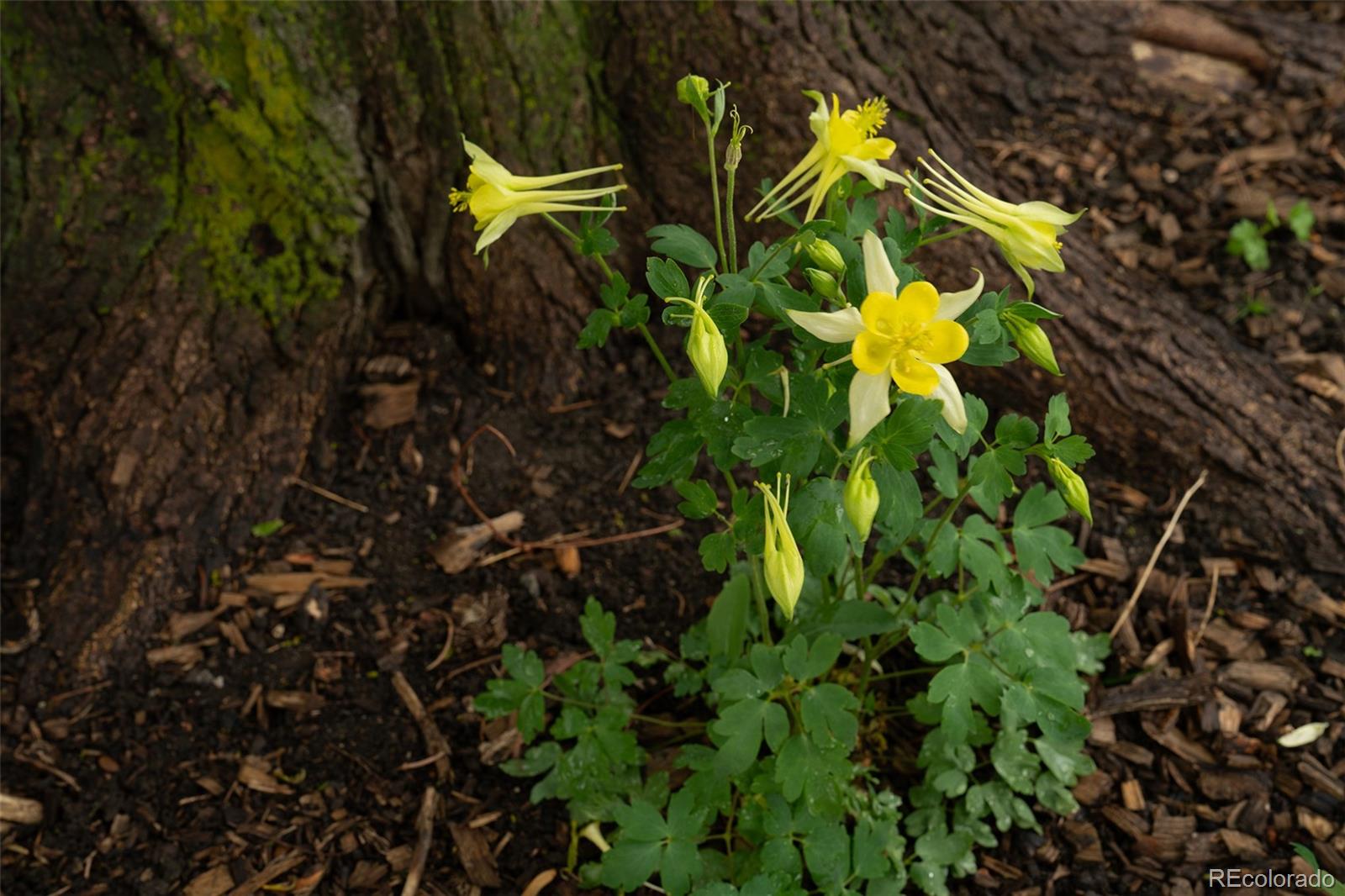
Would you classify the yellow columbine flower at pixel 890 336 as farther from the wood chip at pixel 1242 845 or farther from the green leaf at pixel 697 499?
the wood chip at pixel 1242 845

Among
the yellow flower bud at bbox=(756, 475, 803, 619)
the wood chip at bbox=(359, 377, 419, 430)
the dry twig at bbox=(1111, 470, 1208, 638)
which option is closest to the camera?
the yellow flower bud at bbox=(756, 475, 803, 619)

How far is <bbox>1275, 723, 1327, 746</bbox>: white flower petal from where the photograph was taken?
226 centimetres

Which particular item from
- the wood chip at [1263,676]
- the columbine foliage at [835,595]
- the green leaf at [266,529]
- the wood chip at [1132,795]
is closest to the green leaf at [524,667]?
the columbine foliage at [835,595]

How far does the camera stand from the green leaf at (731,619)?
80.2 inches

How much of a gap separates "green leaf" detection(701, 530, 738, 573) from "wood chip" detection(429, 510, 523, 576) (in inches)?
38.6

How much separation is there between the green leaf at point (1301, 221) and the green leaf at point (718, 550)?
223cm

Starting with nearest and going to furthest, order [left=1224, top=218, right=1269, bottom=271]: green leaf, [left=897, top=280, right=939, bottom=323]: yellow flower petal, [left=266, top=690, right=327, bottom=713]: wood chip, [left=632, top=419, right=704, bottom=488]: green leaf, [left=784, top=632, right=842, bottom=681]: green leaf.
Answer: [left=897, top=280, right=939, bottom=323]: yellow flower petal < [left=632, top=419, right=704, bottom=488]: green leaf < [left=784, top=632, right=842, bottom=681]: green leaf < [left=266, top=690, right=327, bottom=713]: wood chip < [left=1224, top=218, right=1269, bottom=271]: green leaf

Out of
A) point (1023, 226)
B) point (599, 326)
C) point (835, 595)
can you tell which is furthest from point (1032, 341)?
point (835, 595)

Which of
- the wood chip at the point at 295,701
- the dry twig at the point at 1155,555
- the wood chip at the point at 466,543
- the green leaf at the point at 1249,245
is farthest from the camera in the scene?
the green leaf at the point at 1249,245

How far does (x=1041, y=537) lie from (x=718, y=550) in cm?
64

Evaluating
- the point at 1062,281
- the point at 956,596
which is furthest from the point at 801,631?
the point at 1062,281

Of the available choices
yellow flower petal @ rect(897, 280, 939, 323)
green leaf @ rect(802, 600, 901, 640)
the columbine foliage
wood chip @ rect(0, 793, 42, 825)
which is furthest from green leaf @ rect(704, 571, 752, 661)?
wood chip @ rect(0, 793, 42, 825)

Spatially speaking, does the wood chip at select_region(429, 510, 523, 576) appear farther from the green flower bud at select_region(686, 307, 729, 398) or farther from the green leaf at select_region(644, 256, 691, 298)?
the green flower bud at select_region(686, 307, 729, 398)

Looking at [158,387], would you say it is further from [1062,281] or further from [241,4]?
[1062,281]
